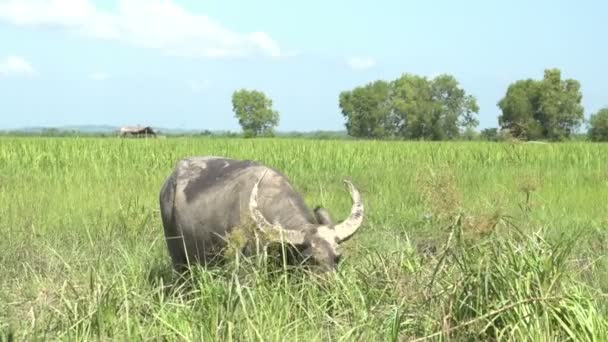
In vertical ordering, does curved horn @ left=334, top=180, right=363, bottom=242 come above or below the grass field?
above

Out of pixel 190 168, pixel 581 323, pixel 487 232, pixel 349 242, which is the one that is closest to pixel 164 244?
pixel 190 168

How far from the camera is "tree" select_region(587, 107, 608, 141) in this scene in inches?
1918

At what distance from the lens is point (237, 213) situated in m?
5.56

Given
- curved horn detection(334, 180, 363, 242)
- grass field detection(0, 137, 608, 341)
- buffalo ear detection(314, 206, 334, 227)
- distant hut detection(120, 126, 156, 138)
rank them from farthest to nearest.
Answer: distant hut detection(120, 126, 156, 138)
buffalo ear detection(314, 206, 334, 227)
curved horn detection(334, 180, 363, 242)
grass field detection(0, 137, 608, 341)

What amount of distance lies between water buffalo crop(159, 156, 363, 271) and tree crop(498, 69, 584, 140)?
49.0 m

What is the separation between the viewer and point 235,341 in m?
3.72

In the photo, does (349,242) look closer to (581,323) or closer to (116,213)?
(581,323)

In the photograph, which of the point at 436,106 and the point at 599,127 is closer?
the point at 599,127

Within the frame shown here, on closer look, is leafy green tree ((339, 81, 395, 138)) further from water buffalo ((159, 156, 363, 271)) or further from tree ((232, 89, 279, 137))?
water buffalo ((159, 156, 363, 271))

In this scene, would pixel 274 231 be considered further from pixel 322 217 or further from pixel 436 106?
pixel 436 106

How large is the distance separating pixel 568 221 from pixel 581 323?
403 cm

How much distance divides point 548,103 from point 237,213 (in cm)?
5235

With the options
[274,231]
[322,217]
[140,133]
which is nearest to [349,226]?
[322,217]

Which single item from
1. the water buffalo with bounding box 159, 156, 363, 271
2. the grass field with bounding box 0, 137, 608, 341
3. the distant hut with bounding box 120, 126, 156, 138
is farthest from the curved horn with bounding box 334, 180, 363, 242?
the distant hut with bounding box 120, 126, 156, 138
